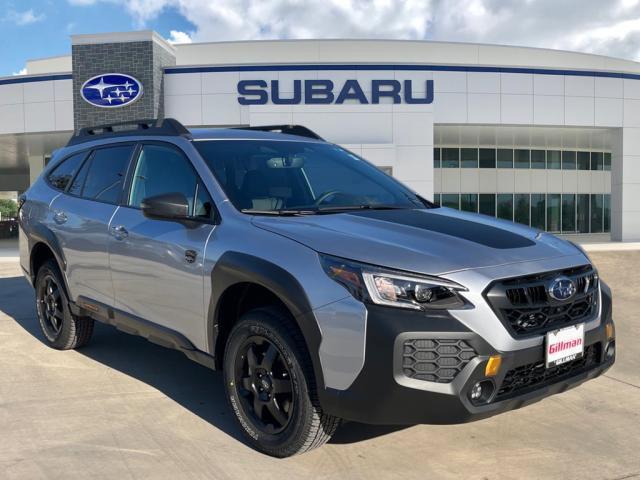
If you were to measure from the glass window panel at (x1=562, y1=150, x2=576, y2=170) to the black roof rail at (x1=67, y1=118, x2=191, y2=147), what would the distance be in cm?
2693

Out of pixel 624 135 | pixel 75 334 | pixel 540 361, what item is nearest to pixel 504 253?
pixel 540 361

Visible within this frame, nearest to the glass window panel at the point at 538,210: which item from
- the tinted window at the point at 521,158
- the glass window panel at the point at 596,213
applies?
the tinted window at the point at 521,158

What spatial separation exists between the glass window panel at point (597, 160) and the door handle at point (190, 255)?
1163 inches

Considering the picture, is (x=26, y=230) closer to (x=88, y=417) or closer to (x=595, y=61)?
(x=88, y=417)

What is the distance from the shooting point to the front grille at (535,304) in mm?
2699

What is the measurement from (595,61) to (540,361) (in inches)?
1264

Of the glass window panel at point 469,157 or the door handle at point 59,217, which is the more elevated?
the glass window panel at point 469,157

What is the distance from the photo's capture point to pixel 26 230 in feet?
18.6

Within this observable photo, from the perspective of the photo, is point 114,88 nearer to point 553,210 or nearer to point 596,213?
point 553,210

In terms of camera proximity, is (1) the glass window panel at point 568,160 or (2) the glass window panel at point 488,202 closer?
(2) the glass window panel at point 488,202

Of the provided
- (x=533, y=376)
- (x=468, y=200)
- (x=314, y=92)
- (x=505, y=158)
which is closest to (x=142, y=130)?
(x=533, y=376)

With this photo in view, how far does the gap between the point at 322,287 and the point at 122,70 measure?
17.9 m

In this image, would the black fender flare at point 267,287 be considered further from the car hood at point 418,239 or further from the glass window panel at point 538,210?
the glass window panel at point 538,210

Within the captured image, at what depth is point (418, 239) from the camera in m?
2.96
